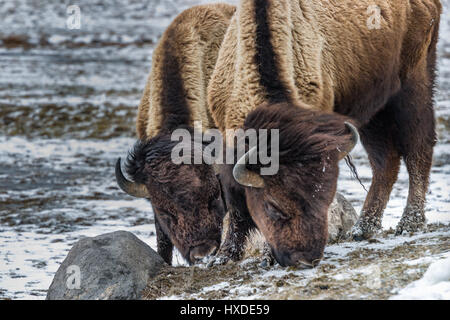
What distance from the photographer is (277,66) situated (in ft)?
17.6

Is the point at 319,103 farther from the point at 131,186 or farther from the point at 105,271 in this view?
the point at 105,271

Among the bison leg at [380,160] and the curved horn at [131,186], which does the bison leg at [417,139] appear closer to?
the bison leg at [380,160]

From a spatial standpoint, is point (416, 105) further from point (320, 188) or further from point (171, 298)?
point (171, 298)

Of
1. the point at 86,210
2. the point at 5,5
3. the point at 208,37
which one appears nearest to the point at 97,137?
the point at 86,210

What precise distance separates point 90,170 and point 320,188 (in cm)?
628

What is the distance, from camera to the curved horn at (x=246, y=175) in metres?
4.89

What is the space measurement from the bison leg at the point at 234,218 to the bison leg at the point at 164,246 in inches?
19.7

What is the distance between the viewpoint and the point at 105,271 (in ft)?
17.2

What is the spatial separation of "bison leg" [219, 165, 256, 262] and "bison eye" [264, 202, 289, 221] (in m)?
0.36

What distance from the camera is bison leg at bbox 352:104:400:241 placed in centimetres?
676

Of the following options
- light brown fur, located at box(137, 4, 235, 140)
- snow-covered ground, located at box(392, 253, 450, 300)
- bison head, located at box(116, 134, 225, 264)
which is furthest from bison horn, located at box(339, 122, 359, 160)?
light brown fur, located at box(137, 4, 235, 140)

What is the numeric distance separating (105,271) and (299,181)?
1.47m
